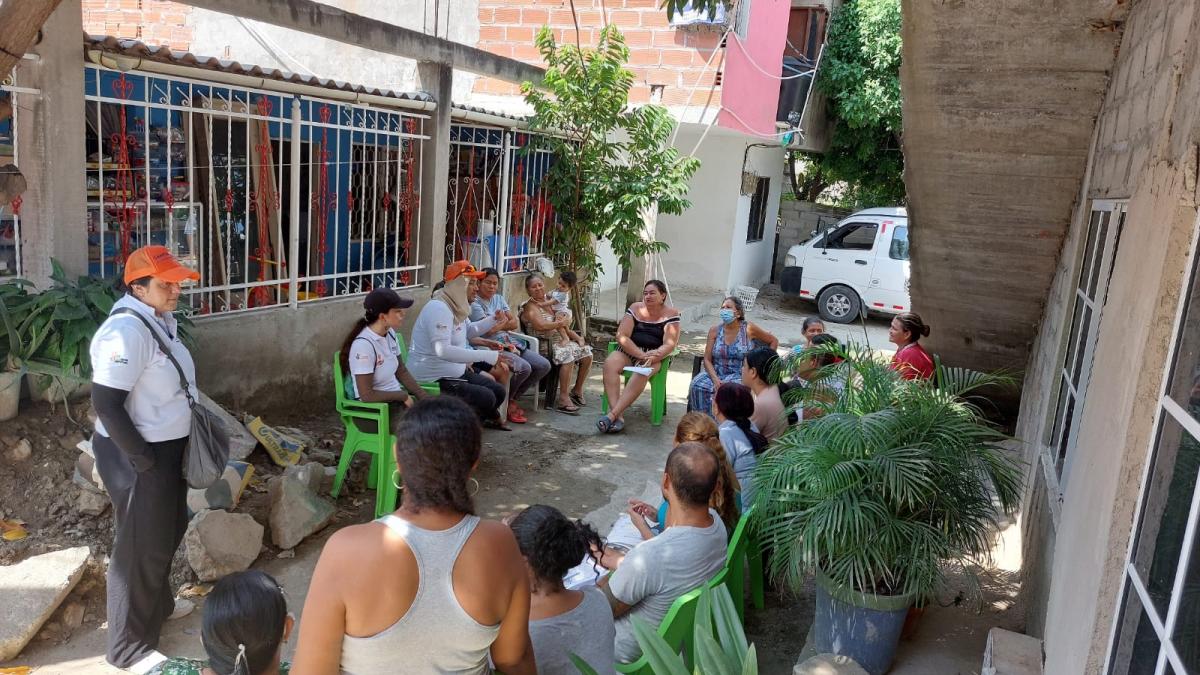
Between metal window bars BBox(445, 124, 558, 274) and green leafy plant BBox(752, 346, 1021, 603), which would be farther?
metal window bars BBox(445, 124, 558, 274)

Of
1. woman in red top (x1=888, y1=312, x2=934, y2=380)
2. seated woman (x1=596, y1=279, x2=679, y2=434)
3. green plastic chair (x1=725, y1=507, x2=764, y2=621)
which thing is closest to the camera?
green plastic chair (x1=725, y1=507, x2=764, y2=621)

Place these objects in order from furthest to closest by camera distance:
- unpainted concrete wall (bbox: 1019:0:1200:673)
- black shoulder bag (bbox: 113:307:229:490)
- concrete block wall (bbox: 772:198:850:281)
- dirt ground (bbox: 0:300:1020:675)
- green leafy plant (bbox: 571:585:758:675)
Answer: concrete block wall (bbox: 772:198:850:281)
dirt ground (bbox: 0:300:1020:675)
black shoulder bag (bbox: 113:307:229:490)
green leafy plant (bbox: 571:585:758:675)
unpainted concrete wall (bbox: 1019:0:1200:673)

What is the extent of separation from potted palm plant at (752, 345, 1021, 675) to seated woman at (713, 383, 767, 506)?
0.50m

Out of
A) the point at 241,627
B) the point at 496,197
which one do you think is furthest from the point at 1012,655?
the point at 496,197

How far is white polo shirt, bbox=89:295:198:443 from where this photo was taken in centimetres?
310

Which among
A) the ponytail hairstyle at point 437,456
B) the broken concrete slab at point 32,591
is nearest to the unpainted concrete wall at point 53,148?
the broken concrete slab at point 32,591

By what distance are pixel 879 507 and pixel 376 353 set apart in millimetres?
2936

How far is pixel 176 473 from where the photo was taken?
3.39m

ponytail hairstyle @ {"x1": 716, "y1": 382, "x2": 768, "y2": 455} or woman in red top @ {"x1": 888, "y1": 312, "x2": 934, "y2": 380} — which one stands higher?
woman in red top @ {"x1": 888, "y1": 312, "x2": 934, "y2": 380}

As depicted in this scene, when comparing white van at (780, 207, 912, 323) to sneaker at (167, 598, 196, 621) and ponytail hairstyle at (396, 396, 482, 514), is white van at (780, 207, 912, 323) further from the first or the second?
A: ponytail hairstyle at (396, 396, 482, 514)

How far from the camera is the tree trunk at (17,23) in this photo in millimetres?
2396

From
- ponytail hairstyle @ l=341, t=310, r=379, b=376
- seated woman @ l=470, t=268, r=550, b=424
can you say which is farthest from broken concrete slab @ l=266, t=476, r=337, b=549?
seated woman @ l=470, t=268, r=550, b=424

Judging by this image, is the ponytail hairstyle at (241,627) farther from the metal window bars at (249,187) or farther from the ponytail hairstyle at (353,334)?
the metal window bars at (249,187)

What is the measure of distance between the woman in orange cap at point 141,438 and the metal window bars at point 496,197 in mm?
4876
